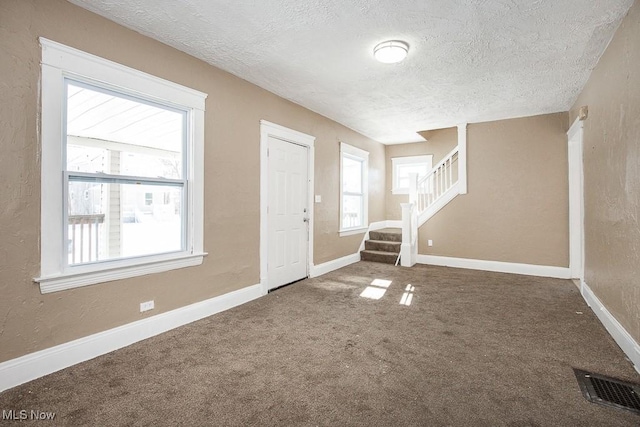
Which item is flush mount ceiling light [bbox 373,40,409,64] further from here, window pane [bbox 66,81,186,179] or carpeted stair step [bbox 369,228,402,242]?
carpeted stair step [bbox 369,228,402,242]

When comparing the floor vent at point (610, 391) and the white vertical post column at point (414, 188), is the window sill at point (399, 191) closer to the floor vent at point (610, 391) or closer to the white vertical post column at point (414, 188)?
the white vertical post column at point (414, 188)

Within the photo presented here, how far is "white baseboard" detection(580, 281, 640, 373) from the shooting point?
2.21m

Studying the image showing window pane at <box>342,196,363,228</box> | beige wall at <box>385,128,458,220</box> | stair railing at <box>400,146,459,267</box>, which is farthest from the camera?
beige wall at <box>385,128,458,220</box>

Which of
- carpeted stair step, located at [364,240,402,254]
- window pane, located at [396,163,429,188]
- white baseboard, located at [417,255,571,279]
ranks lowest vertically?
white baseboard, located at [417,255,571,279]

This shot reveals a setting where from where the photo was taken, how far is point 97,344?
7.79ft

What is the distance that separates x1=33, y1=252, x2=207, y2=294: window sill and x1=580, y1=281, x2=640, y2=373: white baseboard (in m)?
3.67

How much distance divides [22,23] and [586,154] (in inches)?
210

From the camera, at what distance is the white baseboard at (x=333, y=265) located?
16.1 ft

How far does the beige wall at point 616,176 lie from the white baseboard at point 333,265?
3.43 m

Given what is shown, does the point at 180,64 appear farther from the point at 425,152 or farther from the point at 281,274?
the point at 425,152

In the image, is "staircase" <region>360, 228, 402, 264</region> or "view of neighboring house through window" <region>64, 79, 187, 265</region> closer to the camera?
"view of neighboring house through window" <region>64, 79, 187, 265</region>

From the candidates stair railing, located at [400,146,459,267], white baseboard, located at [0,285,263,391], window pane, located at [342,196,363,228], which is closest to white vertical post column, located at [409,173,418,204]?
stair railing, located at [400,146,459,267]

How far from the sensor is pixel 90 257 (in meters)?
2.45

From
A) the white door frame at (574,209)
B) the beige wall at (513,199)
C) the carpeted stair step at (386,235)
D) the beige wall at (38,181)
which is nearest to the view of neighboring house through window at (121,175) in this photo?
the beige wall at (38,181)
